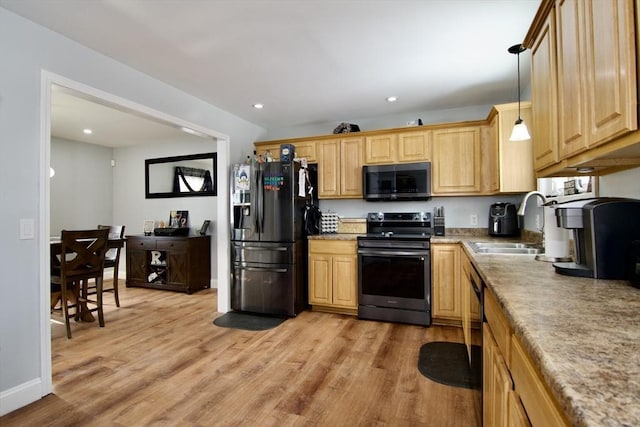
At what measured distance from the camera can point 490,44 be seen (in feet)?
7.87

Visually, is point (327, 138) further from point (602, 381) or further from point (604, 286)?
point (602, 381)

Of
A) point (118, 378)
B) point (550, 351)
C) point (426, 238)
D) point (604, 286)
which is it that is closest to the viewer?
point (550, 351)

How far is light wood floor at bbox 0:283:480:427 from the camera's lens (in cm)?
185

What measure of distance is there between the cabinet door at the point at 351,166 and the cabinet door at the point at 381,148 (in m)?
0.10

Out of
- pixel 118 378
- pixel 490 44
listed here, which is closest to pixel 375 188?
pixel 490 44

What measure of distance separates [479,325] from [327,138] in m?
2.92

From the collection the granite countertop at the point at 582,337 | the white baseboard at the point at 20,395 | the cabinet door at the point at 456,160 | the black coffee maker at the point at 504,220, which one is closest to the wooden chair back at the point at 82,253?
the white baseboard at the point at 20,395

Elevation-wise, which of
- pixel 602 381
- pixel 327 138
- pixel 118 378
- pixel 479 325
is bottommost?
pixel 118 378

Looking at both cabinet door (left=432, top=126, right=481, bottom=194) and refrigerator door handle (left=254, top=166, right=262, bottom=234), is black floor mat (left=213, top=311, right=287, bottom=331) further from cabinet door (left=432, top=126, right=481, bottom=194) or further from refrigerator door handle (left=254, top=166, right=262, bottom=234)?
cabinet door (left=432, top=126, right=481, bottom=194)

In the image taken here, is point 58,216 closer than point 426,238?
No

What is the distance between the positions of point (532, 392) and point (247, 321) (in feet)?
10.3

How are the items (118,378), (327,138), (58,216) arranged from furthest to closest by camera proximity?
(58,216)
(327,138)
(118,378)

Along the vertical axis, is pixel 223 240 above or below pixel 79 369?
above

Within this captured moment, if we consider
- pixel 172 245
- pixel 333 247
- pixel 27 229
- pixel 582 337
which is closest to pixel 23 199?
pixel 27 229
